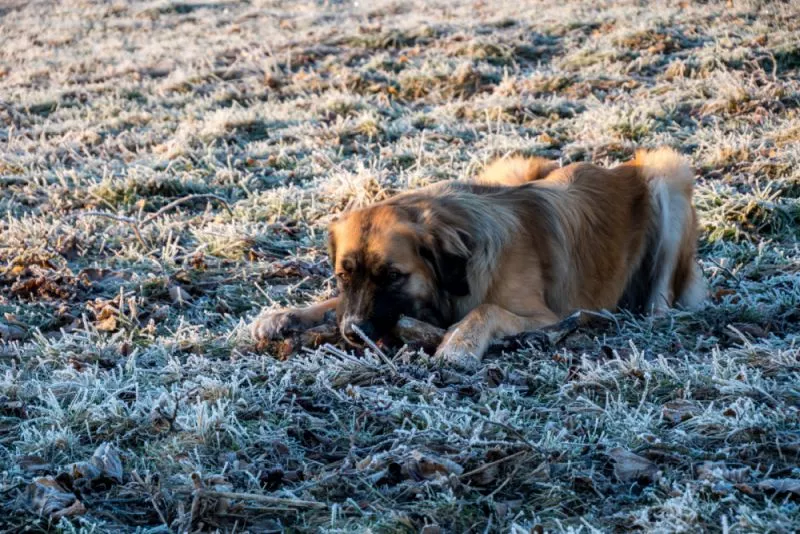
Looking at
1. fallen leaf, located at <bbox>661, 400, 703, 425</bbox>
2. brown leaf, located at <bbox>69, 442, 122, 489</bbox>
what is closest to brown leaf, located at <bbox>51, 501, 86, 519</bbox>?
brown leaf, located at <bbox>69, 442, 122, 489</bbox>

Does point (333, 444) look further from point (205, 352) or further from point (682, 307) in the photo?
point (682, 307)

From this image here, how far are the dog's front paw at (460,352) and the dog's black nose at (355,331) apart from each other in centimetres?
37

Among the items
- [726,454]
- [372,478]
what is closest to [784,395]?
[726,454]

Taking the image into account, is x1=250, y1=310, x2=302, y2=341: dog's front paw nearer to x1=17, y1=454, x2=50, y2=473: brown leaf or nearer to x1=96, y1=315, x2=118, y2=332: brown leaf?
x1=96, y1=315, x2=118, y2=332: brown leaf

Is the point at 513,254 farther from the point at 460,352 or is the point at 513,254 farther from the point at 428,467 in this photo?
Answer: the point at 428,467

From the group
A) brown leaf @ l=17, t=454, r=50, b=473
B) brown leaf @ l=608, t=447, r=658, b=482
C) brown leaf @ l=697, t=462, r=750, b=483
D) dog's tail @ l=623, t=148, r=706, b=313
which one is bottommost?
dog's tail @ l=623, t=148, r=706, b=313

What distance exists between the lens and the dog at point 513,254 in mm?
4809

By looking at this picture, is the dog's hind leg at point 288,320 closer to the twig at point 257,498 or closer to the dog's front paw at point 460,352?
the dog's front paw at point 460,352

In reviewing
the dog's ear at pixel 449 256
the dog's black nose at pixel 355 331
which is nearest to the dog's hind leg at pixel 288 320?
the dog's black nose at pixel 355 331

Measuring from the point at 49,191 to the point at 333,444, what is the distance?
20.2ft

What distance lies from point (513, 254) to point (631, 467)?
206 cm

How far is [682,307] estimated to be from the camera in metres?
5.84

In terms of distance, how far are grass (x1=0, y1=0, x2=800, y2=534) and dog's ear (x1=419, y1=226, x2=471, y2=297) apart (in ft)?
1.90

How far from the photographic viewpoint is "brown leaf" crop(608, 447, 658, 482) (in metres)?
3.25
